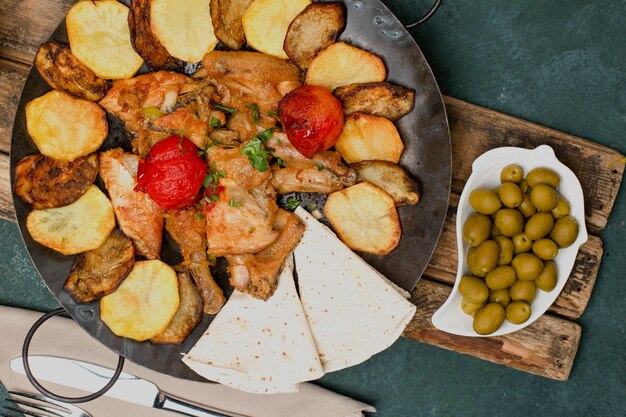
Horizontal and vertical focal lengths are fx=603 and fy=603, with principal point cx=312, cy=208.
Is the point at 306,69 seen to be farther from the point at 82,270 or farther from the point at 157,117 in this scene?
the point at 82,270

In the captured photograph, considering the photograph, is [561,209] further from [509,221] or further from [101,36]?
[101,36]

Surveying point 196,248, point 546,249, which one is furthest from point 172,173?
point 546,249

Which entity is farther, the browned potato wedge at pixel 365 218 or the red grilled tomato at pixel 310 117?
the browned potato wedge at pixel 365 218

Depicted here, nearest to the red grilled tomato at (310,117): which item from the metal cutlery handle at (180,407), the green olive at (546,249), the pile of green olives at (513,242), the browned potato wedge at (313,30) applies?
the browned potato wedge at (313,30)

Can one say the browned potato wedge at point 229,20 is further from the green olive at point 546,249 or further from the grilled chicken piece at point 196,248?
the green olive at point 546,249

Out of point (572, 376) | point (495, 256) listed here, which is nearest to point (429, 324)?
point (495, 256)


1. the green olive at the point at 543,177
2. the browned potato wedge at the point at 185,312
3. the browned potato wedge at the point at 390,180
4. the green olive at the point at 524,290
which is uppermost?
the green olive at the point at 543,177

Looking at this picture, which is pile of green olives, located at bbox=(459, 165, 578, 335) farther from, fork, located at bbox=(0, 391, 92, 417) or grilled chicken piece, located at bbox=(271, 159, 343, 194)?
fork, located at bbox=(0, 391, 92, 417)
